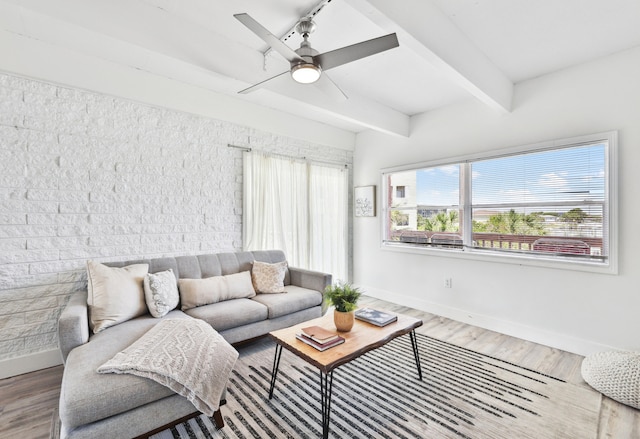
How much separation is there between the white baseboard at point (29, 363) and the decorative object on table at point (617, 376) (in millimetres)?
4191

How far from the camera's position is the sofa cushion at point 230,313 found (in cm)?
246

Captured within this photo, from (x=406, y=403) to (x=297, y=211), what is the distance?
264 centimetres

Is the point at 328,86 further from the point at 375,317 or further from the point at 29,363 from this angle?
the point at 29,363

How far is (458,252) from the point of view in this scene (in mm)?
3641

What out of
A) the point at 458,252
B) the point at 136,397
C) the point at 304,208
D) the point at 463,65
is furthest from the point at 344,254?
the point at 136,397

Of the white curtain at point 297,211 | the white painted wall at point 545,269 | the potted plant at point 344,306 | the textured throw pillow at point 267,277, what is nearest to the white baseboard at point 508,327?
the white painted wall at point 545,269

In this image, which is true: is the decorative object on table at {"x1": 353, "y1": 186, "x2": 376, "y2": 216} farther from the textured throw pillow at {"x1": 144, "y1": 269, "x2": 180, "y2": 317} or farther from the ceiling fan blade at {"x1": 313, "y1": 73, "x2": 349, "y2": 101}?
the textured throw pillow at {"x1": 144, "y1": 269, "x2": 180, "y2": 317}

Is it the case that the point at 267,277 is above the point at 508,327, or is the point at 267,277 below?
above

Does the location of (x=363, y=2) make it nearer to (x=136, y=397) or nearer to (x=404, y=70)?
(x=404, y=70)

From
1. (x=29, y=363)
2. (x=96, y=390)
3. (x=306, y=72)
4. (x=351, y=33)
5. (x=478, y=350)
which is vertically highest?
(x=351, y=33)

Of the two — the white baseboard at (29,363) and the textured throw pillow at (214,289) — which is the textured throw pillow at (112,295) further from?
the white baseboard at (29,363)

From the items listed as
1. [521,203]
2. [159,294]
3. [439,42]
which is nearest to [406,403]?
[159,294]

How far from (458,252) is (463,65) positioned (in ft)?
7.01

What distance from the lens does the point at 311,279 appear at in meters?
3.35
